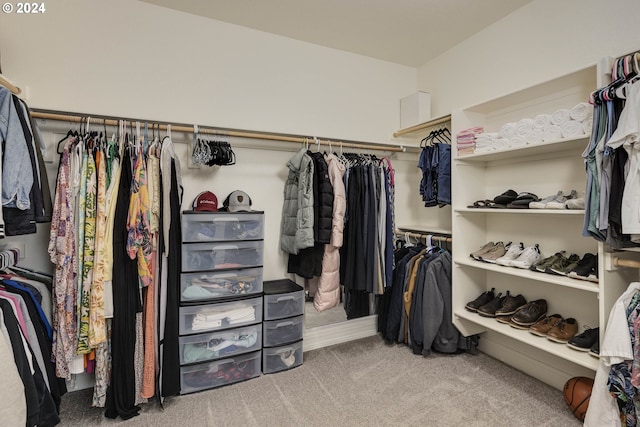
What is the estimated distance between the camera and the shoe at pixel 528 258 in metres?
2.08

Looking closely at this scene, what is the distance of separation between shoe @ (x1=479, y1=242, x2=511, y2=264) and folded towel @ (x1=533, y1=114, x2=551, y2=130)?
0.88 metres

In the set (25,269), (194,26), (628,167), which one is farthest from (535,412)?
(194,26)

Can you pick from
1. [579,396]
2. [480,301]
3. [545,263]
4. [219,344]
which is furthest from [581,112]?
[219,344]

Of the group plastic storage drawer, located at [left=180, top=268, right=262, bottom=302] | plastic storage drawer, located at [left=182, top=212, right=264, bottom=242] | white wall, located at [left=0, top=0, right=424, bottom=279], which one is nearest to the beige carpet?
plastic storage drawer, located at [left=180, top=268, right=262, bottom=302]

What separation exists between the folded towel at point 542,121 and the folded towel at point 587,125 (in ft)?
0.60

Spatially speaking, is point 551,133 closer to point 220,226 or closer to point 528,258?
point 528,258

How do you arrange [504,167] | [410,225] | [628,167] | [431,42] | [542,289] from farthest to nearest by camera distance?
[410,225] < [431,42] < [504,167] < [542,289] < [628,167]

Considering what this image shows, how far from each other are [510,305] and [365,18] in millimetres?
2383

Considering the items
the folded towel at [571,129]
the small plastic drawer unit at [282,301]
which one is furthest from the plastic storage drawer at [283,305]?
the folded towel at [571,129]

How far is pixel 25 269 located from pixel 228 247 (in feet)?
3.93

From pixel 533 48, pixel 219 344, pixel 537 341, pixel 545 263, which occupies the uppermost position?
pixel 533 48

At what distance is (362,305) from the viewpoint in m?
2.89

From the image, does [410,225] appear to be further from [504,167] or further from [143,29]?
[143,29]

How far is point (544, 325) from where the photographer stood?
6.56 feet
